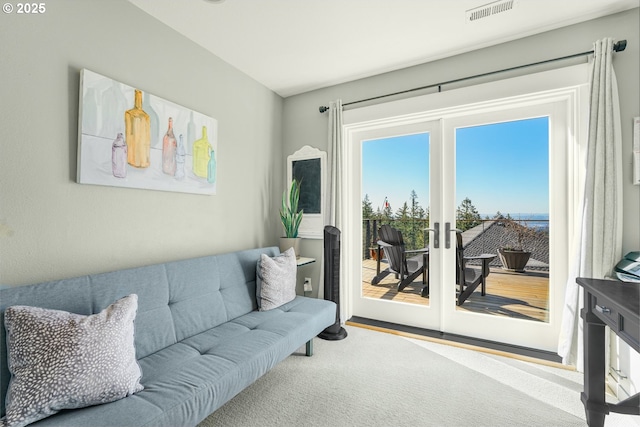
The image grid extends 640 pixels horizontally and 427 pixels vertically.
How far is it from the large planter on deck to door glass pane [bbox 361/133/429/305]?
66 cm

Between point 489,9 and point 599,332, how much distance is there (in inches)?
85.1

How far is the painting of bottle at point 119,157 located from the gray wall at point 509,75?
1922 mm

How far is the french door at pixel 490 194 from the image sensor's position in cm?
252

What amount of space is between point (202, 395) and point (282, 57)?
267 centimetres

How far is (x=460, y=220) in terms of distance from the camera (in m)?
2.91

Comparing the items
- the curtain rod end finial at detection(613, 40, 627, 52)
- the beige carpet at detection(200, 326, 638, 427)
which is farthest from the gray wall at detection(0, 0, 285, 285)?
the curtain rod end finial at detection(613, 40, 627, 52)

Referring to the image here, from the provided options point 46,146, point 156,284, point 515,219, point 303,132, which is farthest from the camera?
point 303,132

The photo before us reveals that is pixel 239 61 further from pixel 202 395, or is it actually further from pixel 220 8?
pixel 202 395

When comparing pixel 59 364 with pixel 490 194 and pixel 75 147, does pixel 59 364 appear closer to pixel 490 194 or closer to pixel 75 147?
pixel 75 147

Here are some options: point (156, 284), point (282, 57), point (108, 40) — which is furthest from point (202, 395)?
point (282, 57)

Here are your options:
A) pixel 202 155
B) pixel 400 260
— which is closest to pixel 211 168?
pixel 202 155

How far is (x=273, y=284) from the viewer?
251cm

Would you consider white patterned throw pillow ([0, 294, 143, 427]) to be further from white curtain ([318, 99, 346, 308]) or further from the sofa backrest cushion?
white curtain ([318, 99, 346, 308])

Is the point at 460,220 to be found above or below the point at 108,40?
below
